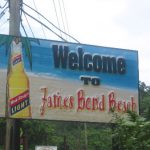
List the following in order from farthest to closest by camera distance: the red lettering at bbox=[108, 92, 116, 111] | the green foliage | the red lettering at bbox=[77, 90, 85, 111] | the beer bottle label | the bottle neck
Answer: the red lettering at bbox=[108, 92, 116, 111], the red lettering at bbox=[77, 90, 85, 111], the bottle neck, the beer bottle label, the green foliage

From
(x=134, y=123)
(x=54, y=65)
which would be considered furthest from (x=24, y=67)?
(x=134, y=123)

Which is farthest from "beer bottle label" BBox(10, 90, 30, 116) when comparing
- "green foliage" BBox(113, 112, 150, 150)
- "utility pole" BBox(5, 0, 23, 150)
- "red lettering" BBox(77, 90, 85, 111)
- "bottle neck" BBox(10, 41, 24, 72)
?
"green foliage" BBox(113, 112, 150, 150)

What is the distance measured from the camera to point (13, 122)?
1548 cm

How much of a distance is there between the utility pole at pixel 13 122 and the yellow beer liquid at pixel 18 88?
313 mm

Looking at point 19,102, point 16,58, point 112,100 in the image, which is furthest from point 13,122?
point 112,100

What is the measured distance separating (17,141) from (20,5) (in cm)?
408

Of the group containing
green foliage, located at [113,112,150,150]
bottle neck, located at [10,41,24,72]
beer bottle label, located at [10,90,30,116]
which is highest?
bottle neck, located at [10,41,24,72]

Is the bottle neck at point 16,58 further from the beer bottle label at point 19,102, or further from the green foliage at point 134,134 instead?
the green foliage at point 134,134

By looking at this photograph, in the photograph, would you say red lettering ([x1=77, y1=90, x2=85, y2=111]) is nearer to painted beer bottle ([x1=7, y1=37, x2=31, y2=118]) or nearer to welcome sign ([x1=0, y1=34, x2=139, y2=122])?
welcome sign ([x1=0, y1=34, x2=139, y2=122])

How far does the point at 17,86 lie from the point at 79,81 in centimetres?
199

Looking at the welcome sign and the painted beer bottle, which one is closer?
the painted beer bottle

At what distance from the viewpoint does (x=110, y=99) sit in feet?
54.5

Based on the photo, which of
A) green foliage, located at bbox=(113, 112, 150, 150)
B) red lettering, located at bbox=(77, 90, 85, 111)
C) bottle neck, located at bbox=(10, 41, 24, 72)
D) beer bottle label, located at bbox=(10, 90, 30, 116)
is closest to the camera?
green foliage, located at bbox=(113, 112, 150, 150)

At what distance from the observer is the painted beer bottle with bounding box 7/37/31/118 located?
15422mm
